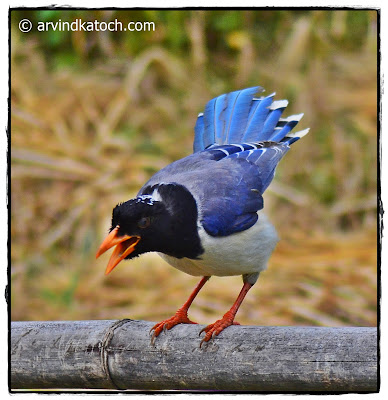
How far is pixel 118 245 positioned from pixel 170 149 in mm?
3190

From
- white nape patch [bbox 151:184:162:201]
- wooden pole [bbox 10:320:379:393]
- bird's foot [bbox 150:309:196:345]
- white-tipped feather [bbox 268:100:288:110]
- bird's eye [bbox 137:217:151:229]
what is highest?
white-tipped feather [bbox 268:100:288:110]

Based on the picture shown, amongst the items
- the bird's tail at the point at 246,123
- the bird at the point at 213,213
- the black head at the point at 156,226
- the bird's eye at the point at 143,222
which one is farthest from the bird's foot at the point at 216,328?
the bird's tail at the point at 246,123

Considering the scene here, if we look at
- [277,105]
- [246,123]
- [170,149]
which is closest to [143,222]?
[246,123]

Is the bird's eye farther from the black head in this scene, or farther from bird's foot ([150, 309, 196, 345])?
bird's foot ([150, 309, 196, 345])

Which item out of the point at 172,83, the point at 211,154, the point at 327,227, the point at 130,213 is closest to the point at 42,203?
the point at 172,83

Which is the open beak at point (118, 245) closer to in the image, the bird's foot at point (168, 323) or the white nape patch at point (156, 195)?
the white nape patch at point (156, 195)

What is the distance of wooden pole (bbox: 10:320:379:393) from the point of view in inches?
133

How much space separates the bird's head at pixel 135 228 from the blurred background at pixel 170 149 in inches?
93.8

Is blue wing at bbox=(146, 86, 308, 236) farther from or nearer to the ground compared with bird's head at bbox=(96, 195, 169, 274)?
farther from the ground

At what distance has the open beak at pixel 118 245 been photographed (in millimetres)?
3434

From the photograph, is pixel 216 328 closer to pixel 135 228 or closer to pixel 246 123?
pixel 135 228

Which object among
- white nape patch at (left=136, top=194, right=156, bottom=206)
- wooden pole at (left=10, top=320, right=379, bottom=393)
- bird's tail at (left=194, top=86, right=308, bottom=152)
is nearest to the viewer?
wooden pole at (left=10, top=320, right=379, bottom=393)

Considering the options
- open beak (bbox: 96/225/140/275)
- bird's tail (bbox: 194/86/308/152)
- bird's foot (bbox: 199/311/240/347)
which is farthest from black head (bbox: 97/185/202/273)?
bird's tail (bbox: 194/86/308/152)

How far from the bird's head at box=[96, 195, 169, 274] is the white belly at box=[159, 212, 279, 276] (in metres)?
0.21
